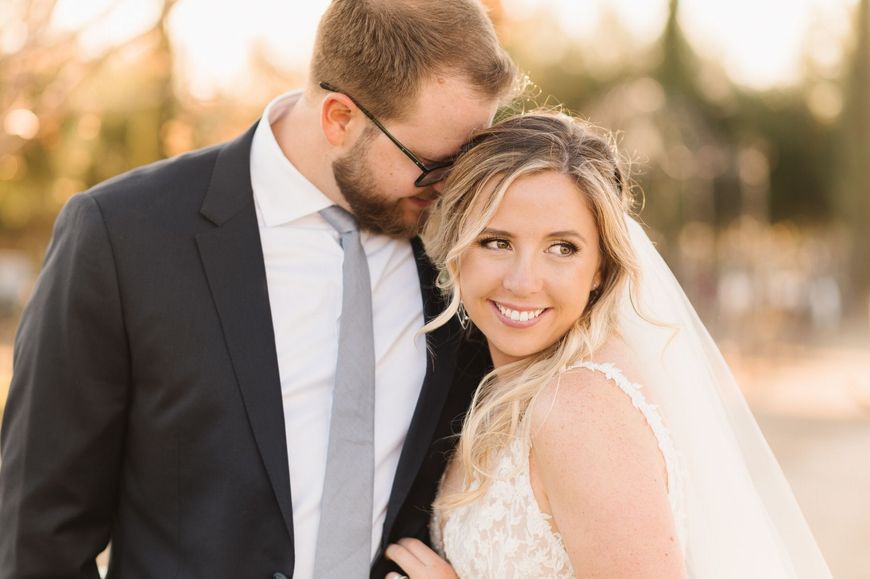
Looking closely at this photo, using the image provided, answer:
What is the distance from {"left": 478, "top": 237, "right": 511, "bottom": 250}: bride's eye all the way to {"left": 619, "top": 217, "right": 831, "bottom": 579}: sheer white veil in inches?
15.7

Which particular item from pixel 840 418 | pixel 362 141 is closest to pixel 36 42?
pixel 362 141

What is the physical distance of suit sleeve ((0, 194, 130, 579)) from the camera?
2.35 meters

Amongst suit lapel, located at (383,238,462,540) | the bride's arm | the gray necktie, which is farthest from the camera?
suit lapel, located at (383,238,462,540)

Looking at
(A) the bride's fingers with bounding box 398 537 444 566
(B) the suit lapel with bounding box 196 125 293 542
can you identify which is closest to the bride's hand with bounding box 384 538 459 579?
(A) the bride's fingers with bounding box 398 537 444 566

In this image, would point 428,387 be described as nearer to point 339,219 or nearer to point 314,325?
point 314,325

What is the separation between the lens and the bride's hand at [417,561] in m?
2.45

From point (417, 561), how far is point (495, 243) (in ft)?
2.76

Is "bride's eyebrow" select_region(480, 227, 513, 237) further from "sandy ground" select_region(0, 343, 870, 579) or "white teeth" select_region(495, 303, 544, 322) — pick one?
"sandy ground" select_region(0, 343, 870, 579)

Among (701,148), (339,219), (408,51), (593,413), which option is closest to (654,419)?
(593,413)

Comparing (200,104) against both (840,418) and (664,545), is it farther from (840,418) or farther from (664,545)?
(664,545)

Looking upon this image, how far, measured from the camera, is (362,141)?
2699 mm

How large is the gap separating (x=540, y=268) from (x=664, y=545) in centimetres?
72

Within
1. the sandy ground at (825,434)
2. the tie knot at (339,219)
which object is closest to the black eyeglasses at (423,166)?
the tie knot at (339,219)

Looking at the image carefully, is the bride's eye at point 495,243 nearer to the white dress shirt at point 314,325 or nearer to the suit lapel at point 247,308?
the white dress shirt at point 314,325
